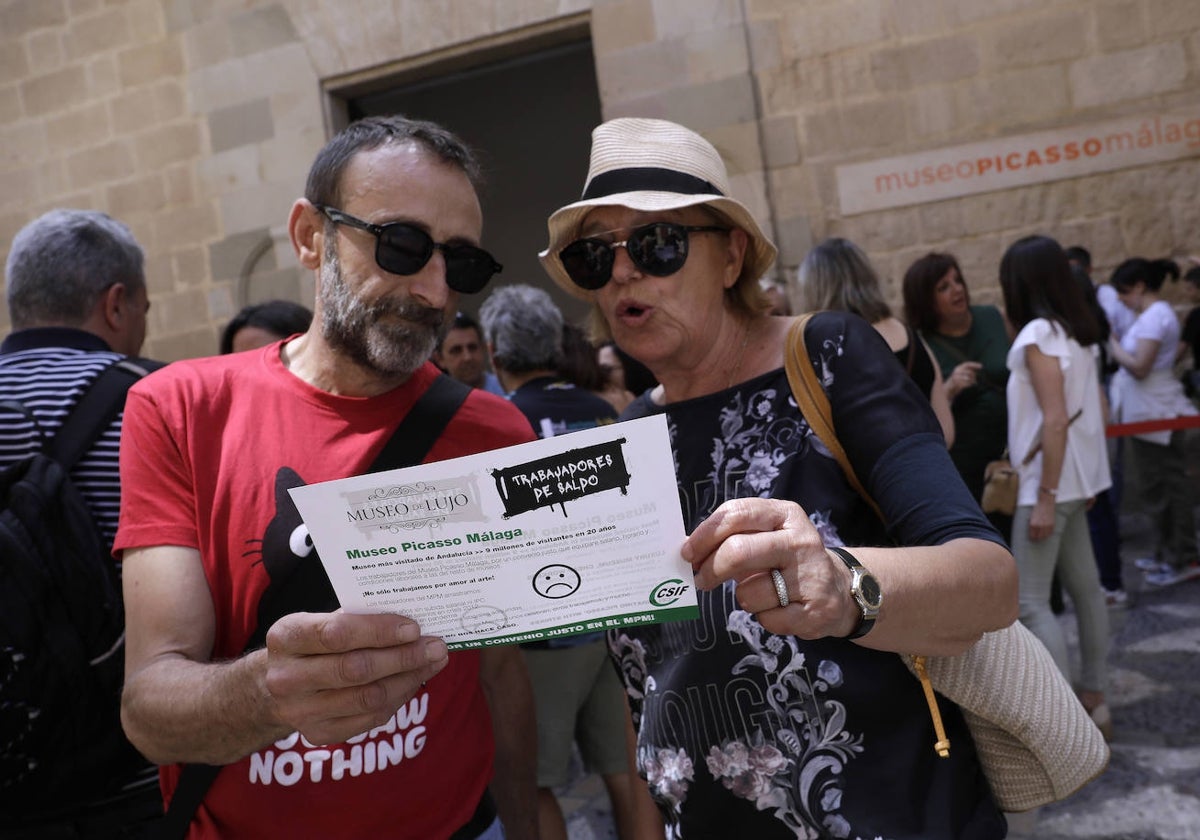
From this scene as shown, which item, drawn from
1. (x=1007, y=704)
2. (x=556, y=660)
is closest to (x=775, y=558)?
(x=1007, y=704)

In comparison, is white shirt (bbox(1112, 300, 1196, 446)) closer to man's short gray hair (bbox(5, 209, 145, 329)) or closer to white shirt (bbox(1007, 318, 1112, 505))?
white shirt (bbox(1007, 318, 1112, 505))

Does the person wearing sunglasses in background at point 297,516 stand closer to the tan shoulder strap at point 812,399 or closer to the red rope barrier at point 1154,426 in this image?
the tan shoulder strap at point 812,399

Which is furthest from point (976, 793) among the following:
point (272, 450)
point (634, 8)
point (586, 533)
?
point (634, 8)

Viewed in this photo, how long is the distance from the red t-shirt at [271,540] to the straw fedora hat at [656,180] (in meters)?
0.56

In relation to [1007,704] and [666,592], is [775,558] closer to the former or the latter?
[666,592]

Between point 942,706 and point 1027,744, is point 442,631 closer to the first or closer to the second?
point 942,706

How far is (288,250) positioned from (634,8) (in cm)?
330

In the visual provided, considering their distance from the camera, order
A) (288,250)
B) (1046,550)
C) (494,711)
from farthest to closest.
A: (288,250) < (1046,550) < (494,711)

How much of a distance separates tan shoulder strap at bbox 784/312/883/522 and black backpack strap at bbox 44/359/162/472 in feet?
4.60

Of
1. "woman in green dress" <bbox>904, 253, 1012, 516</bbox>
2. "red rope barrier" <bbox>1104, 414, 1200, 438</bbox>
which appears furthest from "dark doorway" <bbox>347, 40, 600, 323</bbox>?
"woman in green dress" <bbox>904, 253, 1012, 516</bbox>

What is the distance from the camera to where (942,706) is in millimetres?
1596

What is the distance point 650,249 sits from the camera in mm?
1814

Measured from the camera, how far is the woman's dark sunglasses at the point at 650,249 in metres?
1.81

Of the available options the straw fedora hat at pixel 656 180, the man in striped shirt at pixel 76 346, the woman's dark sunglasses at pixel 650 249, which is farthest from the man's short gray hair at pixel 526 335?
the woman's dark sunglasses at pixel 650 249
